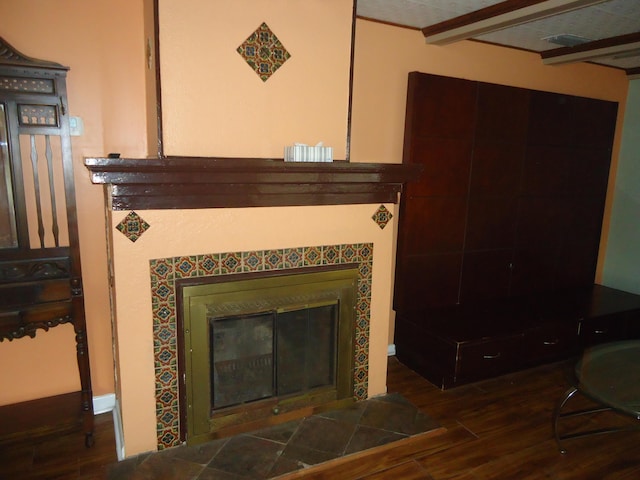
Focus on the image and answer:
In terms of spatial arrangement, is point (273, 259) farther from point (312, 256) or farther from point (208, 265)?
point (208, 265)

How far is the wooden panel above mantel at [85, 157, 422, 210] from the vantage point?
1928mm

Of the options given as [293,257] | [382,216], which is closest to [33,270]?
[293,257]

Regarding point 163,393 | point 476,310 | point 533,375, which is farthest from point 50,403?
point 533,375

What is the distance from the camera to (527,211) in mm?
3686

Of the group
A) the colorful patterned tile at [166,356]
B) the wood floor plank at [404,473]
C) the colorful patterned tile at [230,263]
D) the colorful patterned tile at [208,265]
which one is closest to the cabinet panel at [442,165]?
the colorful patterned tile at [230,263]

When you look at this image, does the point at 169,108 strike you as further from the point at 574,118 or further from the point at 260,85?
the point at 574,118

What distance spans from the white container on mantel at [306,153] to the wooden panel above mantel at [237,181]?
0.14ft

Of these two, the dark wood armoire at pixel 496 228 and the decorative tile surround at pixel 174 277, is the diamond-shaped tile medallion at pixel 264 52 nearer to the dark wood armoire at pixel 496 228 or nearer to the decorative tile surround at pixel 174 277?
the decorative tile surround at pixel 174 277

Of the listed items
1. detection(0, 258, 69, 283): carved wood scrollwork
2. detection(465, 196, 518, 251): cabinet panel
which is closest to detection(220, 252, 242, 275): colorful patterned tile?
detection(0, 258, 69, 283): carved wood scrollwork

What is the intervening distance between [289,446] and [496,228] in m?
2.31

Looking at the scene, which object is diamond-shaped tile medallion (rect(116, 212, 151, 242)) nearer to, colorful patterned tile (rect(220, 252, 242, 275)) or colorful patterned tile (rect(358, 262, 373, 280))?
colorful patterned tile (rect(220, 252, 242, 275))

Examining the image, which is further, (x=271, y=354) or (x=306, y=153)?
(x=271, y=354)

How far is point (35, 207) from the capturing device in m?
2.27

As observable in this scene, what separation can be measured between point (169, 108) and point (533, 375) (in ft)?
9.82
